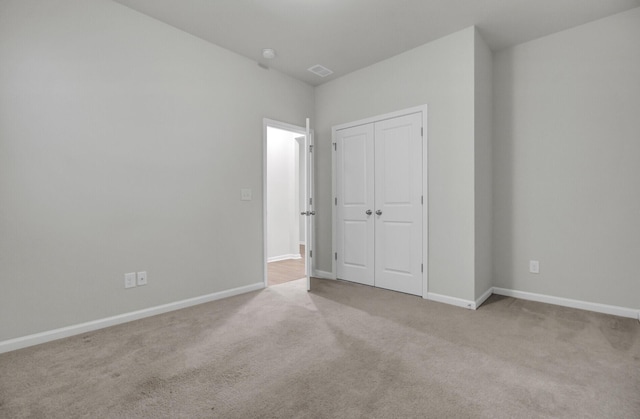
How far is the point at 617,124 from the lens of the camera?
2.89 meters

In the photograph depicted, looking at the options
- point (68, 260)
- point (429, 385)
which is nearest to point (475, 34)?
point (429, 385)

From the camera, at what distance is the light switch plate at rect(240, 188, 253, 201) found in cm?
365

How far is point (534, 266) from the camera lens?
335 cm

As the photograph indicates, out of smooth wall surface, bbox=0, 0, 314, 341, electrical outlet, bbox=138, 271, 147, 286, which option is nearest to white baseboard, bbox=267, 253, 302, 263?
smooth wall surface, bbox=0, 0, 314, 341

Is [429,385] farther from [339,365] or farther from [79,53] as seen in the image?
[79,53]

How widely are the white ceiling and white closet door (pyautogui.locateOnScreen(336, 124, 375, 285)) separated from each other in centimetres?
108

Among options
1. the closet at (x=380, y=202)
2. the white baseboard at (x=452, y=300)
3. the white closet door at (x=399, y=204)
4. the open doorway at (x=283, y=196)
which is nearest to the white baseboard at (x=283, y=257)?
the open doorway at (x=283, y=196)

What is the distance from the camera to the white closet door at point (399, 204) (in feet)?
11.5

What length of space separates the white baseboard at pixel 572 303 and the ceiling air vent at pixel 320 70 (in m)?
3.38

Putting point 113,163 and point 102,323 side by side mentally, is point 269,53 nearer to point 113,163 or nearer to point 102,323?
point 113,163

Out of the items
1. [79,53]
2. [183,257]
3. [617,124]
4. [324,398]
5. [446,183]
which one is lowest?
[324,398]

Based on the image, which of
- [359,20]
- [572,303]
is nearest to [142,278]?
[359,20]

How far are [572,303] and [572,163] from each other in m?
1.41

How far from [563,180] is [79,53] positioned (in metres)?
4.58
